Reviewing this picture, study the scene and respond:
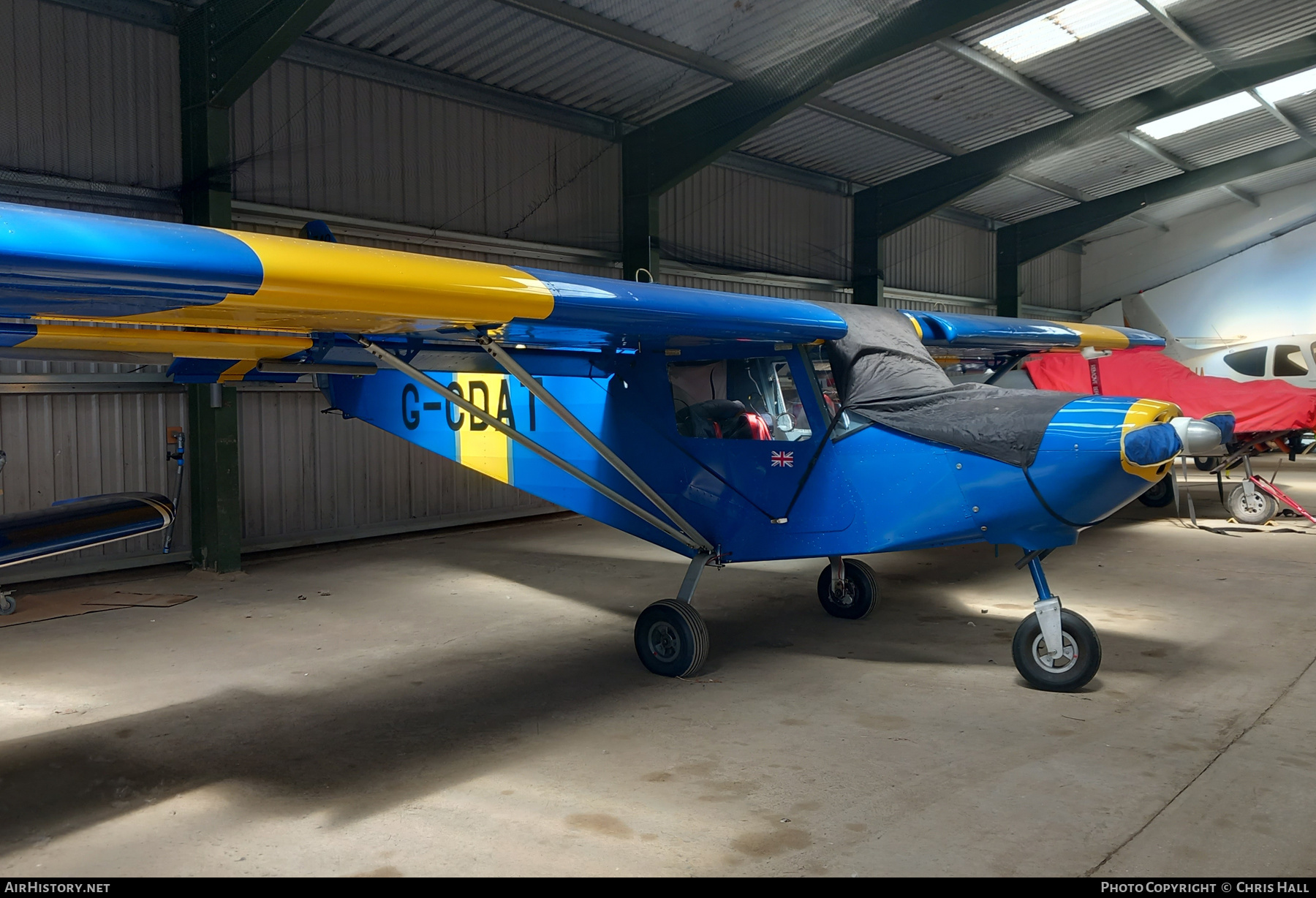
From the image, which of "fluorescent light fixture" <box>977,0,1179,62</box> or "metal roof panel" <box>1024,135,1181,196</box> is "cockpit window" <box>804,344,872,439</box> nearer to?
"fluorescent light fixture" <box>977,0,1179,62</box>

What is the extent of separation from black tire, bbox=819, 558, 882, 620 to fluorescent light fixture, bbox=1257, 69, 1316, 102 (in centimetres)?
1418

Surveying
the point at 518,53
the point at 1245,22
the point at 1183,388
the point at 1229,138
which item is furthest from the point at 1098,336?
the point at 1229,138

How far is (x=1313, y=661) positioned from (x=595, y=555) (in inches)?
236

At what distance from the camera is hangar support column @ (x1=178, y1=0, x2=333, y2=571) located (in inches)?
310

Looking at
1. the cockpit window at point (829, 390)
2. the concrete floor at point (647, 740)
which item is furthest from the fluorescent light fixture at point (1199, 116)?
the cockpit window at point (829, 390)

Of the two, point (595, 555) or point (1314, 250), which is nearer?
point (595, 555)

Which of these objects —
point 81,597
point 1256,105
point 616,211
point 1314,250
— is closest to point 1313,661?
point 81,597

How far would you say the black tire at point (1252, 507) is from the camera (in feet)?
35.0

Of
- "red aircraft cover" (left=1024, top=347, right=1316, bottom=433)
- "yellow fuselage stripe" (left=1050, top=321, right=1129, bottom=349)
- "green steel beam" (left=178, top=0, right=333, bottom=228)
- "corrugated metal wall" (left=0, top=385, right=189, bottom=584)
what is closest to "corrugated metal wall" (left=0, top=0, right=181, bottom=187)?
"green steel beam" (left=178, top=0, right=333, bottom=228)

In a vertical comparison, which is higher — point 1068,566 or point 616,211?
point 616,211

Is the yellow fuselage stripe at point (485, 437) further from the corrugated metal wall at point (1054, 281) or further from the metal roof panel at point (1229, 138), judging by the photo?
the corrugated metal wall at point (1054, 281)

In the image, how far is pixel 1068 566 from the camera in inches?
323

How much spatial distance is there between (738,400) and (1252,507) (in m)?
8.77
